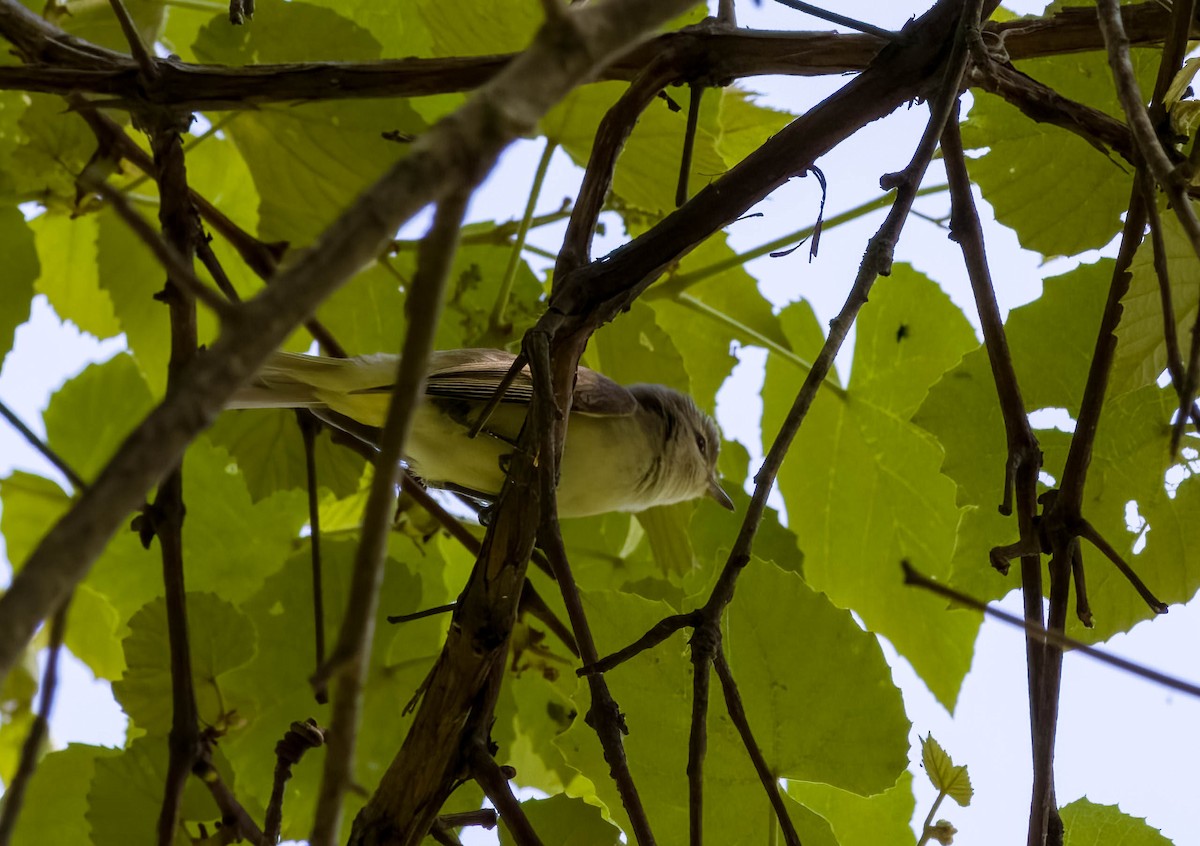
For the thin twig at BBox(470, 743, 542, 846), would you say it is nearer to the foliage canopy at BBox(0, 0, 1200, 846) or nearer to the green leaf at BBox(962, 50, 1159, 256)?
the foliage canopy at BBox(0, 0, 1200, 846)

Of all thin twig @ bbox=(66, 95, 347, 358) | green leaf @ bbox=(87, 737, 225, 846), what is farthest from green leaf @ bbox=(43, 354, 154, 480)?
green leaf @ bbox=(87, 737, 225, 846)

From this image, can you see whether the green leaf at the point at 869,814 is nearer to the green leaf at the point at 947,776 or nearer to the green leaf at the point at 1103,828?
the green leaf at the point at 1103,828

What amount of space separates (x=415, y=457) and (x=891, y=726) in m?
1.60

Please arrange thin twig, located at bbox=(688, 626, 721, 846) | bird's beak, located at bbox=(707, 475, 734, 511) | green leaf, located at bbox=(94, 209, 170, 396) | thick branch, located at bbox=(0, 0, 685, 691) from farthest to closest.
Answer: bird's beak, located at bbox=(707, 475, 734, 511), green leaf, located at bbox=(94, 209, 170, 396), thin twig, located at bbox=(688, 626, 721, 846), thick branch, located at bbox=(0, 0, 685, 691)

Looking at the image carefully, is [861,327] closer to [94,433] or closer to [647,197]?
[647,197]

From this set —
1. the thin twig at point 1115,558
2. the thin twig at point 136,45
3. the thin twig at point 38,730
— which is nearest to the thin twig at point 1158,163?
the thin twig at point 1115,558

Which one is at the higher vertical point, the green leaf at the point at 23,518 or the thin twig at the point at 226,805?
the green leaf at the point at 23,518

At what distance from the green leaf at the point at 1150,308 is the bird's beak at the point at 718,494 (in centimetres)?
141

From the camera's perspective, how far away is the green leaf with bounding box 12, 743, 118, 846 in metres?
1.95

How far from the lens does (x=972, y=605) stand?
87 cm

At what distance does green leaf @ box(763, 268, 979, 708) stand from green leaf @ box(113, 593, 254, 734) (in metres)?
1.29

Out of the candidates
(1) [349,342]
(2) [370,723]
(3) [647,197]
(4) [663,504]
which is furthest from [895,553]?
(1) [349,342]

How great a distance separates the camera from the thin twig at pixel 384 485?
1.85 ft

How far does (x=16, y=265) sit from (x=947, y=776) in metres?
2.01
